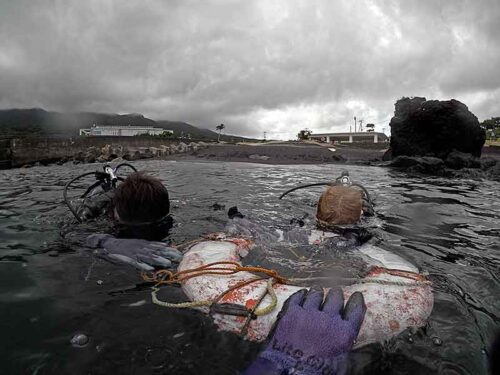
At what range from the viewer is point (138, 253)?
3082mm

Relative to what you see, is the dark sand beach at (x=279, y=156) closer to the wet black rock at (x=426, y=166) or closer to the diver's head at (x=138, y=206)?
the wet black rock at (x=426, y=166)

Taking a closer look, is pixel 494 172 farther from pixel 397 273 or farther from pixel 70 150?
pixel 70 150

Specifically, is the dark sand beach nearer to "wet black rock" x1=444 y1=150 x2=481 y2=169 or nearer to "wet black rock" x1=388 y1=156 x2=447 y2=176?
"wet black rock" x1=388 y1=156 x2=447 y2=176

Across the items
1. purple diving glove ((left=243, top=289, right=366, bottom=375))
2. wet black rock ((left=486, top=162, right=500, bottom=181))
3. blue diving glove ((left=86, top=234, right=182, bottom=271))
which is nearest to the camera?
purple diving glove ((left=243, top=289, right=366, bottom=375))

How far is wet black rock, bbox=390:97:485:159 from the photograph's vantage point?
56.8 feet

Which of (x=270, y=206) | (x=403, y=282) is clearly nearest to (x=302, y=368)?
(x=403, y=282)

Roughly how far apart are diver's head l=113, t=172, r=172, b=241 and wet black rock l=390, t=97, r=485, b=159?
58.4 ft

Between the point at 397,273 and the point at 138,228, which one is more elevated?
the point at 138,228

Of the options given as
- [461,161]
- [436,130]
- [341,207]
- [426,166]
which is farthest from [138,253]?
[436,130]

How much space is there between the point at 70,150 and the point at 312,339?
90.6 ft

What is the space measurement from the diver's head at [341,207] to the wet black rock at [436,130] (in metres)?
16.4

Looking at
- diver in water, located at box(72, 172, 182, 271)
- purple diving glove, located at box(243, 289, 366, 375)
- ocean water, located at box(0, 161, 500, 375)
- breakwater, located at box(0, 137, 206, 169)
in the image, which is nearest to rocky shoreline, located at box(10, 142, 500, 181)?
breakwater, located at box(0, 137, 206, 169)

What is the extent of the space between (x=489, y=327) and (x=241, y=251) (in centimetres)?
204

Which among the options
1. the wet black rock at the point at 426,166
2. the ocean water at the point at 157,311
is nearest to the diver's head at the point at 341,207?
the ocean water at the point at 157,311
